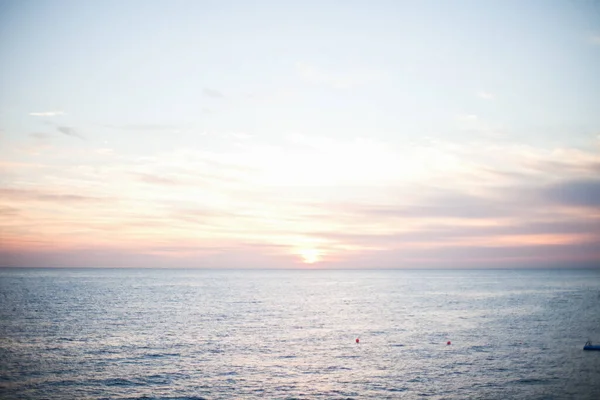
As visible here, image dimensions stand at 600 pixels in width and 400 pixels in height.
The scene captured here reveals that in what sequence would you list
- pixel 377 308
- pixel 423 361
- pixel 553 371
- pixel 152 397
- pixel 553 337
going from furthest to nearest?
1. pixel 377 308
2. pixel 553 337
3. pixel 423 361
4. pixel 553 371
5. pixel 152 397

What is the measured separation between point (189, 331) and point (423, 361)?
51.8 meters

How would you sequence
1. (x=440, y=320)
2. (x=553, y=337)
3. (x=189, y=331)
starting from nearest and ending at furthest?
(x=553, y=337) → (x=189, y=331) → (x=440, y=320)

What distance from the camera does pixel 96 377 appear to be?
211 feet

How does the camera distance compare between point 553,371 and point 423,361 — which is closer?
point 553,371

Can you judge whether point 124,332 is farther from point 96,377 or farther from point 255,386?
point 255,386

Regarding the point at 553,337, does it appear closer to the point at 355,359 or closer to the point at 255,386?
the point at 355,359

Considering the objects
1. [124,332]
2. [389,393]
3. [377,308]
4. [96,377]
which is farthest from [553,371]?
[377,308]

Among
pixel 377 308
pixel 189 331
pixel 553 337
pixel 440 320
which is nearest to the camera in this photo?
pixel 553 337

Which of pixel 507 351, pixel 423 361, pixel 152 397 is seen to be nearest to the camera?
pixel 152 397

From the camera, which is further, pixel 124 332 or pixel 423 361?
pixel 124 332

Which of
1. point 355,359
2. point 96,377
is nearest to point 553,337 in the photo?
point 355,359

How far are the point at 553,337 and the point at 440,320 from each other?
3073cm

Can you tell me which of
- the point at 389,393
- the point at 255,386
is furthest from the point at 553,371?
the point at 255,386

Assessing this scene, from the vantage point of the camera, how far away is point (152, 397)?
185 feet
